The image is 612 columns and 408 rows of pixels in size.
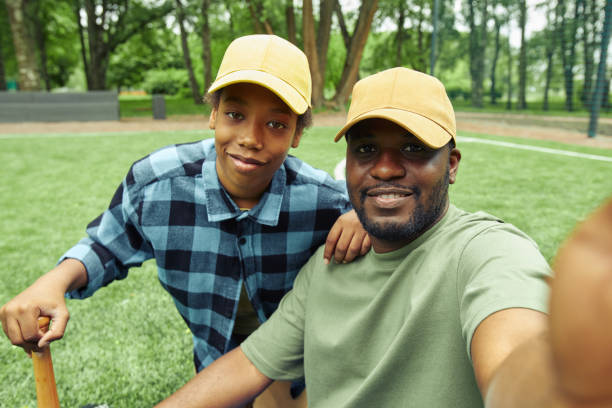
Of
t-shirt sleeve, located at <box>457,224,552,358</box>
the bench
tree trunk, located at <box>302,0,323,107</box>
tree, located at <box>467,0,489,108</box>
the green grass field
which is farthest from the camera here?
tree, located at <box>467,0,489,108</box>

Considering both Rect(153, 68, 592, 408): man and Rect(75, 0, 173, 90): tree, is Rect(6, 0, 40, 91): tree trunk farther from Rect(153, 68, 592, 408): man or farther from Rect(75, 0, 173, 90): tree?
Rect(153, 68, 592, 408): man

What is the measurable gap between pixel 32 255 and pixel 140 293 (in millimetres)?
→ 1672

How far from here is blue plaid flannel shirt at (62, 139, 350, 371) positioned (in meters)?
2.15

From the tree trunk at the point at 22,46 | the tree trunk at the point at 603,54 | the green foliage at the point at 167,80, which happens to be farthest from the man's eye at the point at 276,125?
the green foliage at the point at 167,80

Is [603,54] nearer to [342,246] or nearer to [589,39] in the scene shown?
[589,39]

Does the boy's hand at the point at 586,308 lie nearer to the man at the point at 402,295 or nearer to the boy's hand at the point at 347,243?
the man at the point at 402,295

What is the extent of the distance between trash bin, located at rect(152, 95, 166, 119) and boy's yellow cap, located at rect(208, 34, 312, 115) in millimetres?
18632

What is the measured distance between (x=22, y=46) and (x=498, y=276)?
69.5 ft

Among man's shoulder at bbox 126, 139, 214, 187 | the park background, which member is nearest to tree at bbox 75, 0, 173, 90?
the park background

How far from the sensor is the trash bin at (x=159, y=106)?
771 inches

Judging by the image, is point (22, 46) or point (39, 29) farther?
point (39, 29)

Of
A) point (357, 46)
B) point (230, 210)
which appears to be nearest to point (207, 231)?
point (230, 210)

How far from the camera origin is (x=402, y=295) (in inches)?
57.7

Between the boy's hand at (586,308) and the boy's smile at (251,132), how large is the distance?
1.58 m
